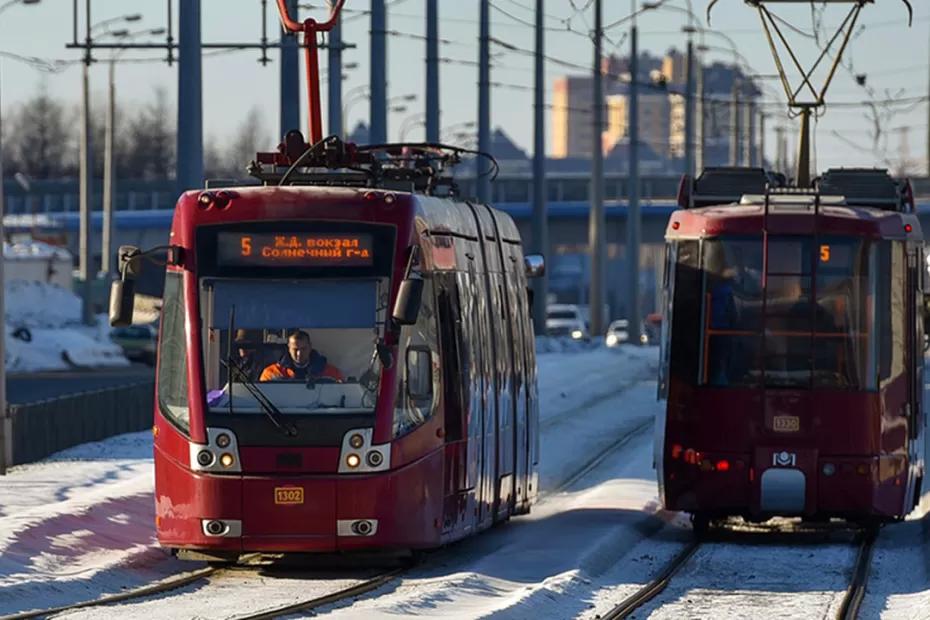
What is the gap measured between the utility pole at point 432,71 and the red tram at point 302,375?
27.9m

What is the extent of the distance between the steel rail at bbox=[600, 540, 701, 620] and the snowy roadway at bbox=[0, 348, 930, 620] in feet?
0.29

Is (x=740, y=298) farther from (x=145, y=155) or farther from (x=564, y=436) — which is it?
(x=145, y=155)

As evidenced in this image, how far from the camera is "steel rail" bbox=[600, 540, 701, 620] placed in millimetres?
15102

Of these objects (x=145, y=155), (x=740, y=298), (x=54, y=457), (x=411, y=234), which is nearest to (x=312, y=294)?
(x=411, y=234)

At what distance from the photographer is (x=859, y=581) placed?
57.1ft

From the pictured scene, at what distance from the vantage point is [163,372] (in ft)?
55.9

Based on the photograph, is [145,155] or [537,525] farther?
[145,155]

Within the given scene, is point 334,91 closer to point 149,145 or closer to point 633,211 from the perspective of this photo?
point 633,211

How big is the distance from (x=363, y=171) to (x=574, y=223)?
87.7m

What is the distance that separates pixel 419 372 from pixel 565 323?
76543 mm

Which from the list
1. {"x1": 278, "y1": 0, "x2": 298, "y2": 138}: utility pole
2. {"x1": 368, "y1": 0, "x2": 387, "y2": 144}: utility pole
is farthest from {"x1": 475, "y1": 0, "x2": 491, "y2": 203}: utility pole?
{"x1": 278, "y1": 0, "x2": 298, "y2": 138}: utility pole

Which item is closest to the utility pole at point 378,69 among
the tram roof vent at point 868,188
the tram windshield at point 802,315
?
the tram roof vent at point 868,188

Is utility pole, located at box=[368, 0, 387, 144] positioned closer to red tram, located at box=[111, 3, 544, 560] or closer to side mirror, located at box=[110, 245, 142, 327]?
red tram, located at box=[111, 3, 544, 560]

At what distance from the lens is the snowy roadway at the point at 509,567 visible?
1530 cm
